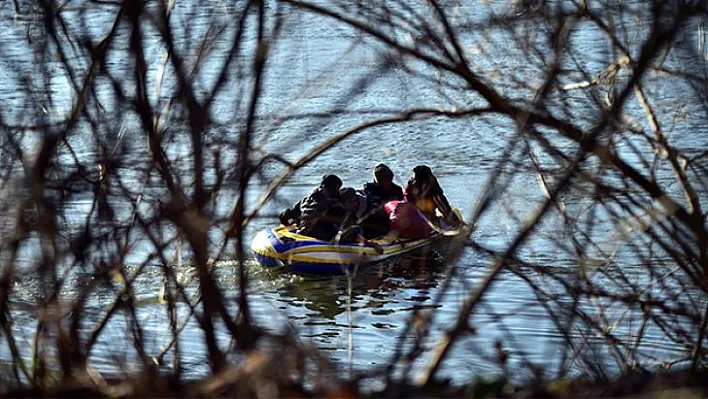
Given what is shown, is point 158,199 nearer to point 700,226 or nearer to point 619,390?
point 619,390

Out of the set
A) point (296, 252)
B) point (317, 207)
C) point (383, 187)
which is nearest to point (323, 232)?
point (296, 252)

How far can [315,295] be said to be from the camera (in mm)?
14500

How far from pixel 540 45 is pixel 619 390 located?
1957mm

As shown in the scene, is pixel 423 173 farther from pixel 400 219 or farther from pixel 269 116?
pixel 269 116

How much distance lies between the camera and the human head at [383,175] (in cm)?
1586

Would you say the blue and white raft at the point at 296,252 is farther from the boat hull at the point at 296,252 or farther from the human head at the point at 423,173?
the human head at the point at 423,173

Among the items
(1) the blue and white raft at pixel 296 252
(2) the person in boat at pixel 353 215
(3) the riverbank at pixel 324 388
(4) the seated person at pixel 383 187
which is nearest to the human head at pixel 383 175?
(4) the seated person at pixel 383 187

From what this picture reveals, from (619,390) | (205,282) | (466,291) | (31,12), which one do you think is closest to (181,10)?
(31,12)

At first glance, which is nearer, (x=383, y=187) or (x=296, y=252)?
(x=296, y=252)

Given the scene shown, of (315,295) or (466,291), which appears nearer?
(466,291)

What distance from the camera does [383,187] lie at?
16.1m

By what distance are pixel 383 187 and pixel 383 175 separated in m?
0.22

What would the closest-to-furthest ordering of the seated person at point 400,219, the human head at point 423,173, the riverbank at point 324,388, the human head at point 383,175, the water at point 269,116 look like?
the riverbank at point 324,388 → the water at point 269,116 → the human head at point 423,173 → the seated person at point 400,219 → the human head at point 383,175

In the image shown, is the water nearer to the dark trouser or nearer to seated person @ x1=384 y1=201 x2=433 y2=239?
seated person @ x1=384 y1=201 x2=433 y2=239
